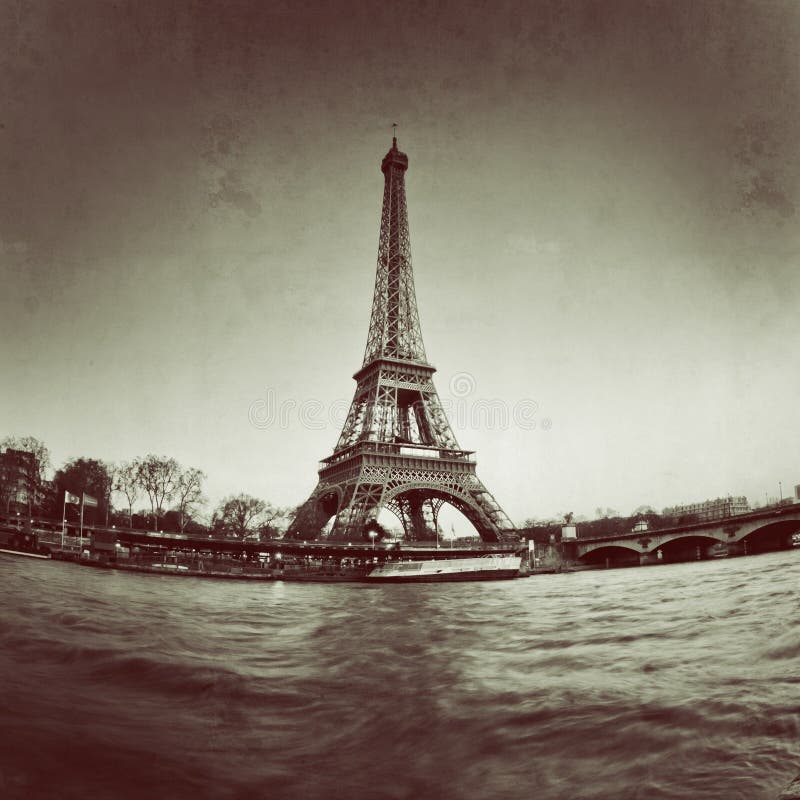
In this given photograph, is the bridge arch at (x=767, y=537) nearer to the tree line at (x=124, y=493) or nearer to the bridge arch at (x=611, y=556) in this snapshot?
the bridge arch at (x=611, y=556)

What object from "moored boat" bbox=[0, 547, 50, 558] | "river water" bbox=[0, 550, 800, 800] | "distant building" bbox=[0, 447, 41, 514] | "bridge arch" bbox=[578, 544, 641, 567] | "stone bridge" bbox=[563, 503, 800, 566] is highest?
"distant building" bbox=[0, 447, 41, 514]

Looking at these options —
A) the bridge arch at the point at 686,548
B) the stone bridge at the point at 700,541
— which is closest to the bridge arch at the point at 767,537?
the stone bridge at the point at 700,541

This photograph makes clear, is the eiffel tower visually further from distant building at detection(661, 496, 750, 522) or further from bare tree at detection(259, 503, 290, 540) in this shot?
distant building at detection(661, 496, 750, 522)

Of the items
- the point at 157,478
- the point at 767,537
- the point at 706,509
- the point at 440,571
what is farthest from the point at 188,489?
the point at 706,509

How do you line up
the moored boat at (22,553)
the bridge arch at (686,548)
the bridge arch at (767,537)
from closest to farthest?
the moored boat at (22,553)
the bridge arch at (767,537)
the bridge arch at (686,548)

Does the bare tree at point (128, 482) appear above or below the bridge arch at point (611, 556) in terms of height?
above

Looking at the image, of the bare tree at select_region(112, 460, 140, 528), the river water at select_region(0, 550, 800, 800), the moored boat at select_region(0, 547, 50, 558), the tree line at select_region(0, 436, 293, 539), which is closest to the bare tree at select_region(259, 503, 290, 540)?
the tree line at select_region(0, 436, 293, 539)

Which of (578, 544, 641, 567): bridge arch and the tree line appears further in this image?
(578, 544, 641, 567): bridge arch
